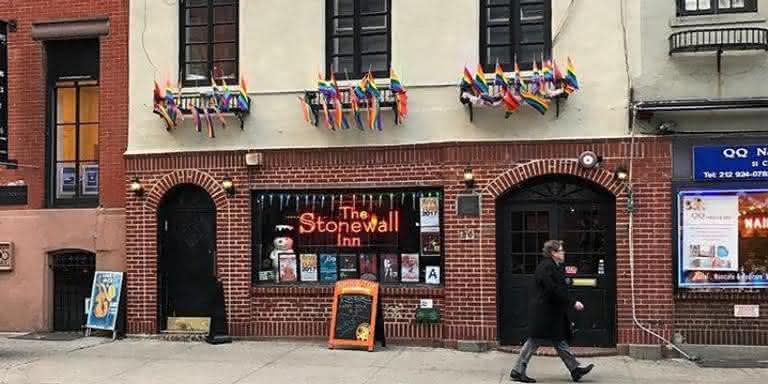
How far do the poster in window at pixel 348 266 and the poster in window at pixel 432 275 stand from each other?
1.10 meters

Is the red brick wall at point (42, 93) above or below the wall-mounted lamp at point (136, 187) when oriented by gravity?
above

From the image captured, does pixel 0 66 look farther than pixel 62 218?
No

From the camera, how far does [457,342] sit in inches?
479

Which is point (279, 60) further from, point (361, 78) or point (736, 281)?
point (736, 281)

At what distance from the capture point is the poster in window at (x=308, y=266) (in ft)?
43.1

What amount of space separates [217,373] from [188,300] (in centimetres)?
325

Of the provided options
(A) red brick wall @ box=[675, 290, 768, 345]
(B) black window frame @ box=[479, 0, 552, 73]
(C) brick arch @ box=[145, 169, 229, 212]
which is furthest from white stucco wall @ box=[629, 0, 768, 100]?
(C) brick arch @ box=[145, 169, 229, 212]

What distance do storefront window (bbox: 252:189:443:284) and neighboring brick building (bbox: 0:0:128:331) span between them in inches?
101

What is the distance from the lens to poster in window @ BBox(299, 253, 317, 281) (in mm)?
13148

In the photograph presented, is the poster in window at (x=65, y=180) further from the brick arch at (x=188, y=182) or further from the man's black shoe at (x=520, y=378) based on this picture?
the man's black shoe at (x=520, y=378)

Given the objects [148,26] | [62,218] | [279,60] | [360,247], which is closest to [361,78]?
[279,60]

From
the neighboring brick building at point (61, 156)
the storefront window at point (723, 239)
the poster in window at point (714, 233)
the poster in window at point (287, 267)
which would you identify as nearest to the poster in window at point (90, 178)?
the neighboring brick building at point (61, 156)

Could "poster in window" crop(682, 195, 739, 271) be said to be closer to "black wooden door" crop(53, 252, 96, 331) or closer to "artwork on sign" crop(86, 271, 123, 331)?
"artwork on sign" crop(86, 271, 123, 331)

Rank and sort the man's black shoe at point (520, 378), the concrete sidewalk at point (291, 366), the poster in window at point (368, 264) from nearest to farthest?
the man's black shoe at point (520, 378) → the concrete sidewalk at point (291, 366) → the poster in window at point (368, 264)
